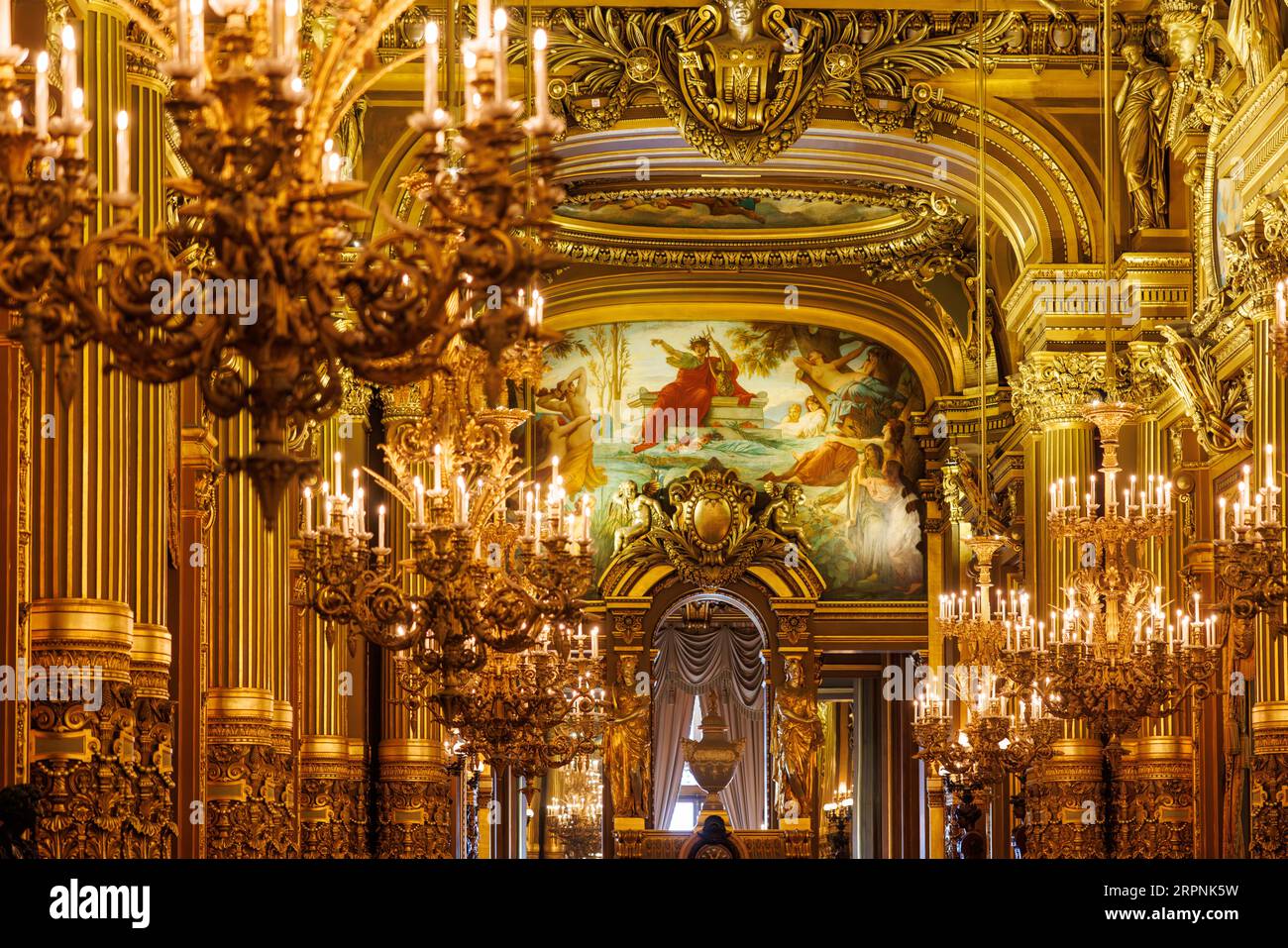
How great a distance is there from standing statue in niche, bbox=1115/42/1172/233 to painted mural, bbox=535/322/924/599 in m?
10.9

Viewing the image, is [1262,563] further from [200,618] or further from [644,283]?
[644,283]

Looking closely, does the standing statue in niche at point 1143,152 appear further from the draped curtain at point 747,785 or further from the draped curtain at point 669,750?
the draped curtain at point 747,785

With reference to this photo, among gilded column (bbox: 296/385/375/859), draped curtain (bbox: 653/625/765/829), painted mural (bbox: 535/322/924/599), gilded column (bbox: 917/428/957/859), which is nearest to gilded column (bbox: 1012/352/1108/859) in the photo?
gilded column (bbox: 296/385/375/859)

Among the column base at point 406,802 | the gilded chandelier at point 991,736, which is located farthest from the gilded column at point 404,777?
the gilded chandelier at point 991,736

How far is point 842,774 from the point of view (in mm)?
41281

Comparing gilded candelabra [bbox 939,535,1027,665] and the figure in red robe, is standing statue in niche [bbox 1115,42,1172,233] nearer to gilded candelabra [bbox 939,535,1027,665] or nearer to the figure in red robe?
gilded candelabra [bbox 939,535,1027,665]

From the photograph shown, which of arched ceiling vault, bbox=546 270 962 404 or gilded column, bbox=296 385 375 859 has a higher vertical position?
arched ceiling vault, bbox=546 270 962 404

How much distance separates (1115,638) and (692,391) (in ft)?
56.4

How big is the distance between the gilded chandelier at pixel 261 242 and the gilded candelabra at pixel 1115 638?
8579 millimetres

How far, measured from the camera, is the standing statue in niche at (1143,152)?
2078 cm

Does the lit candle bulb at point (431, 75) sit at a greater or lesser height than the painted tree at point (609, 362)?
lesser

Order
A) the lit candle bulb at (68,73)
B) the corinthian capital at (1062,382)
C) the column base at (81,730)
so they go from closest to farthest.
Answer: the lit candle bulb at (68,73) < the column base at (81,730) < the corinthian capital at (1062,382)

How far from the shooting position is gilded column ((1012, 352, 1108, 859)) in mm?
21141
